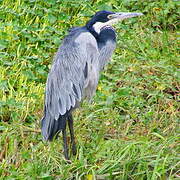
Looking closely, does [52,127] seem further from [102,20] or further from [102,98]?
[102,98]

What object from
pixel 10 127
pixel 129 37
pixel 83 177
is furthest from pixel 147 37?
pixel 83 177

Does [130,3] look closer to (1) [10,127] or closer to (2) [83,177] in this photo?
(1) [10,127]

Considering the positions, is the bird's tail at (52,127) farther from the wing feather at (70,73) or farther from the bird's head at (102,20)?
the bird's head at (102,20)

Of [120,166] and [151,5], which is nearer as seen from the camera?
[120,166]

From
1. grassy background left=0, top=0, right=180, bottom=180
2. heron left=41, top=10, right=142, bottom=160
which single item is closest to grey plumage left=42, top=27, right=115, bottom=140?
heron left=41, top=10, right=142, bottom=160

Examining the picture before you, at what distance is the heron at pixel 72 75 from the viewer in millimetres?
4086

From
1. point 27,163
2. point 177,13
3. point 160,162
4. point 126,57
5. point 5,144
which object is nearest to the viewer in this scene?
point 160,162

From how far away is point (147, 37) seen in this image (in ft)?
20.3

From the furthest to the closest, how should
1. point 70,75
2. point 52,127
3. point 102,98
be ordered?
point 102,98 → point 70,75 → point 52,127

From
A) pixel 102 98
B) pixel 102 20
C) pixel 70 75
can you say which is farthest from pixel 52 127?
pixel 102 98

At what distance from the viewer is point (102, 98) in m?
5.12

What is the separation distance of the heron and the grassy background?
0.67ft

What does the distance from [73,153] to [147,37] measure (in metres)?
2.38

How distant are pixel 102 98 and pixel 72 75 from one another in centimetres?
98
